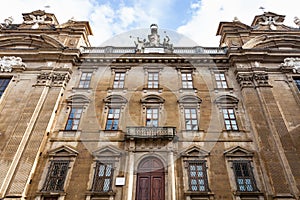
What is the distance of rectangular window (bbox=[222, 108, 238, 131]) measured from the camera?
16.9m

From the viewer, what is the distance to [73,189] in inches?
551

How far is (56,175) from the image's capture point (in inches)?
573

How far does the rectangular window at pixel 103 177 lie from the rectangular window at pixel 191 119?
613 cm

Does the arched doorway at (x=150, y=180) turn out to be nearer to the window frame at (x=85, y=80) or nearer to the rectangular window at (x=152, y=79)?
the rectangular window at (x=152, y=79)

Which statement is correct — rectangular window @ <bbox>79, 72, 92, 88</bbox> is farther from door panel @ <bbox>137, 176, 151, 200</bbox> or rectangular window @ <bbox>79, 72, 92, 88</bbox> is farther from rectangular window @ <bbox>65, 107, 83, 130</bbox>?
door panel @ <bbox>137, 176, 151, 200</bbox>

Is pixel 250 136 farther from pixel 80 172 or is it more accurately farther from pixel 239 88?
pixel 80 172

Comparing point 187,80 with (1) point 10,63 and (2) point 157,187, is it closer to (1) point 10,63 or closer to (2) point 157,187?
(2) point 157,187

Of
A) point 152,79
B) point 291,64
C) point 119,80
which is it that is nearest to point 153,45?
point 152,79

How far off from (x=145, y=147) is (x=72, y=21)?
16.7 m

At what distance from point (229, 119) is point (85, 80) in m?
12.2

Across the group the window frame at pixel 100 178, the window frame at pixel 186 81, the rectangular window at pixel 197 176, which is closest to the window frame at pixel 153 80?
the window frame at pixel 186 81

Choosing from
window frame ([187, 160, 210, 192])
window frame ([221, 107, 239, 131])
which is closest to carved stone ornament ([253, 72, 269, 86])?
window frame ([221, 107, 239, 131])

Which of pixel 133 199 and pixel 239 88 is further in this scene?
pixel 239 88

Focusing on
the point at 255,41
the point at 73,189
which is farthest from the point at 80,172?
the point at 255,41
